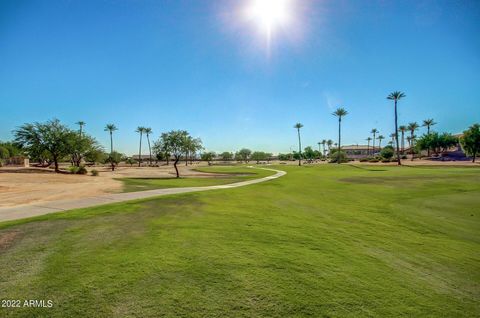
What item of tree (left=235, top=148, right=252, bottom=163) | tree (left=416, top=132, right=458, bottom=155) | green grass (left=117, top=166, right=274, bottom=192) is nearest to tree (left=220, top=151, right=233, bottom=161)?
tree (left=235, top=148, right=252, bottom=163)

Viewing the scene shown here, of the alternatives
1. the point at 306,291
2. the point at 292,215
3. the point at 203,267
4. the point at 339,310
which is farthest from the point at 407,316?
the point at 292,215

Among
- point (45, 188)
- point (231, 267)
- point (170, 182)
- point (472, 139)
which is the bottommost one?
point (170, 182)

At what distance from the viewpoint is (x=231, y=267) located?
490cm

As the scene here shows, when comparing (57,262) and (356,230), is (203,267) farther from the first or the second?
(356,230)

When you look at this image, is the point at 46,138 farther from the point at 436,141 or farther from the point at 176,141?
the point at 436,141

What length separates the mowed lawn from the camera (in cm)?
375

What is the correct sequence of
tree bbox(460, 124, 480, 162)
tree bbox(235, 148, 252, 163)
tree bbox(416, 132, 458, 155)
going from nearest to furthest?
tree bbox(460, 124, 480, 162)
tree bbox(416, 132, 458, 155)
tree bbox(235, 148, 252, 163)

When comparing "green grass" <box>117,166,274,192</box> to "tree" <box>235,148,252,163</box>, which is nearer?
"green grass" <box>117,166,274,192</box>

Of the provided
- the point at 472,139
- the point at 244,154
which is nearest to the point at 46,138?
the point at 472,139

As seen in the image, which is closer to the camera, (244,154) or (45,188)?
(45,188)

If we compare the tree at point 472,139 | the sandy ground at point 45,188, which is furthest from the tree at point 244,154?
the sandy ground at point 45,188

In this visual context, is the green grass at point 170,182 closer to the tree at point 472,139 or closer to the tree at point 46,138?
the tree at point 46,138

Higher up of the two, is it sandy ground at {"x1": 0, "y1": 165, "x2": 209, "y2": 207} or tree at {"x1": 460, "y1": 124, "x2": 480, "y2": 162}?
tree at {"x1": 460, "y1": 124, "x2": 480, "y2": 162}

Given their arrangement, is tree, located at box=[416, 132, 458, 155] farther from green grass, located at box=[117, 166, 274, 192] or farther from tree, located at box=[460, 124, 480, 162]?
green grass, located at box=[117, 166, 274, 192]
